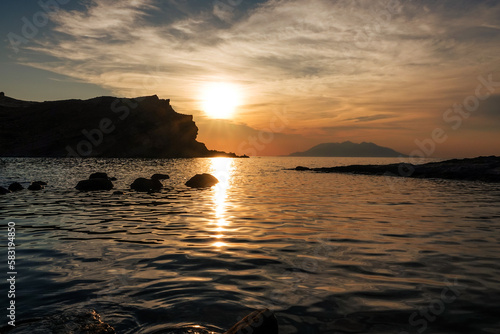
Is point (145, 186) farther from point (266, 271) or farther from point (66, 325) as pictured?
point (66, 325)

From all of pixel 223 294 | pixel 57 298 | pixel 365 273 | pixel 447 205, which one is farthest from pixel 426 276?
pixel 447 205

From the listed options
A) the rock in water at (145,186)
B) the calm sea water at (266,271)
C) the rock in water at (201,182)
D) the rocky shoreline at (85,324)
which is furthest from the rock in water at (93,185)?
the rocky shoreline at (85,324)

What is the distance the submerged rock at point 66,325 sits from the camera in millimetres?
4652

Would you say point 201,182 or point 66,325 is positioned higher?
point 66,325

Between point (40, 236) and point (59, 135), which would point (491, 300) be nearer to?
point (40, 236)

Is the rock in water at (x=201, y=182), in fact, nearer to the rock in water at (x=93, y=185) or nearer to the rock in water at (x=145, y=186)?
the rock in water at (x=145, y=186)

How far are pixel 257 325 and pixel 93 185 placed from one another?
2745 centimetres

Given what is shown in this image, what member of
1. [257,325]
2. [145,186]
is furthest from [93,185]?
[257,325]

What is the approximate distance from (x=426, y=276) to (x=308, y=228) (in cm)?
585

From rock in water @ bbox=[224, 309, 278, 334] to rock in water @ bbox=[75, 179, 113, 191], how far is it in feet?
88.7

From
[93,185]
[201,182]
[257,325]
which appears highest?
[257,325]

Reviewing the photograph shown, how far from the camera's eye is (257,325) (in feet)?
13.5

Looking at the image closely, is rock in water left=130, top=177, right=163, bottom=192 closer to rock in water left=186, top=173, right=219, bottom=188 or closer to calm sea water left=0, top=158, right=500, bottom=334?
rock in water left=186, top=173, right=219, bottom=188

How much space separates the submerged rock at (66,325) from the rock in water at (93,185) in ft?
81.7
